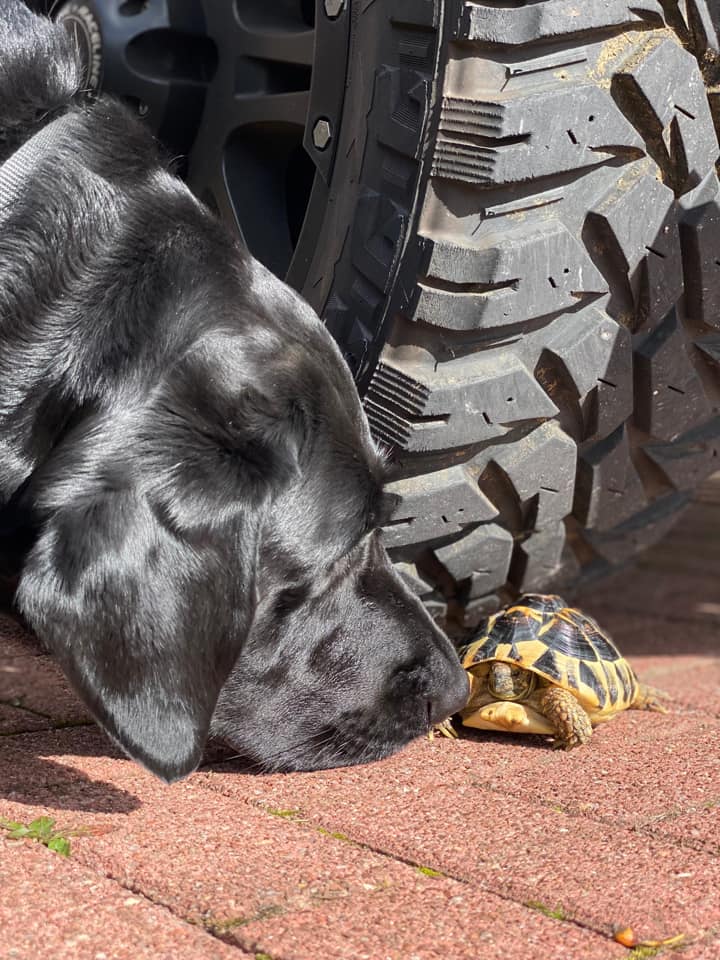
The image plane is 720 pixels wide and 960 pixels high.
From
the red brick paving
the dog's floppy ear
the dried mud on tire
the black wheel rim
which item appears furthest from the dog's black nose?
the black wheel rim

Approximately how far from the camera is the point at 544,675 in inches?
114

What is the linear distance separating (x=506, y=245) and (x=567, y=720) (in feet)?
3.67

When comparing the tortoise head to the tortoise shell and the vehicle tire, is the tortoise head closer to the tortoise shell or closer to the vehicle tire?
the tortoise shell

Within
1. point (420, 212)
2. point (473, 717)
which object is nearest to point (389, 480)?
point (420, 212)

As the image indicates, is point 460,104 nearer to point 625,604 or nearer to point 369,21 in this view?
point 369,21

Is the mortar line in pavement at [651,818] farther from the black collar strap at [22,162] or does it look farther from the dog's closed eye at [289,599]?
the black collar strap at [22,162]

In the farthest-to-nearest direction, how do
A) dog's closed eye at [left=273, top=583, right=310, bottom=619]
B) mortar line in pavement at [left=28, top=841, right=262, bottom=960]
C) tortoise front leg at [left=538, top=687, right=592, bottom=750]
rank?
1. tortoise front leg at [left=538, top=687, right=592, bottom=750]
2. dog's closed eye at [left=273, top=583, right=310, bottom=619]
3. mortar line in pavement at [left=28, top=841, right=262, bottom=960]

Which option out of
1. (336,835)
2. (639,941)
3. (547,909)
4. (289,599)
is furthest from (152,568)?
(639,941)

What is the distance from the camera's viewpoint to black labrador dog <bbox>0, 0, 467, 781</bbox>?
192 cm

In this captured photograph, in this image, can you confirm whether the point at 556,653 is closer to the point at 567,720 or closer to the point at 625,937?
the point at 567,720

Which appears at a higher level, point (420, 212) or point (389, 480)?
point (420, 212)

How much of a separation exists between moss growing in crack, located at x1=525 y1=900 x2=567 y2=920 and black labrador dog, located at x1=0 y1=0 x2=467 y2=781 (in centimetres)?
62

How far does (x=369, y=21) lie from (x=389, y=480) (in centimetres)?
93

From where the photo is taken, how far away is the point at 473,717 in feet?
9.37
